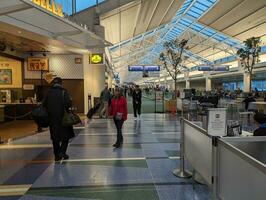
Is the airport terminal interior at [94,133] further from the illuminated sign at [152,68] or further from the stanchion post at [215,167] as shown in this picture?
the illuminated sign at [152,68]

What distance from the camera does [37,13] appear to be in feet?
33.5

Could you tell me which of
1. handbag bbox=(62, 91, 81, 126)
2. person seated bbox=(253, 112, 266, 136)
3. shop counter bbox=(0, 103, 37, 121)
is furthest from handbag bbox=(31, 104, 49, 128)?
shop counter bbox=(0, 103, 37, 121)

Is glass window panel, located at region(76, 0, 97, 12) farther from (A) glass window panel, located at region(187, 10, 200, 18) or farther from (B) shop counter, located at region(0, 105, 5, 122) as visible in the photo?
(A) glass window panel, located at region(187, 10, 200, 18)

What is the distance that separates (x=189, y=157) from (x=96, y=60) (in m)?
11.8

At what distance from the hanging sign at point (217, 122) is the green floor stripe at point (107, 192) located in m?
1.55

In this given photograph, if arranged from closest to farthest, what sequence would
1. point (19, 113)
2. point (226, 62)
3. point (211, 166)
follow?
point (211, 166) < point (19, 113) < point (226, 62)

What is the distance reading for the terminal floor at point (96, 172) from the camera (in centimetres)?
446

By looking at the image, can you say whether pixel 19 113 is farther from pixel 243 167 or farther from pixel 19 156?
pixel 243 167

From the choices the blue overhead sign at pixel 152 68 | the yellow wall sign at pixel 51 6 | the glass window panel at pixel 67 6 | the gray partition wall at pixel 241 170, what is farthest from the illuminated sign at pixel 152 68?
the gray partition wall at pixel 241 170

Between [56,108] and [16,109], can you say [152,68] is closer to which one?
[16,109]

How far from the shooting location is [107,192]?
4527 mm

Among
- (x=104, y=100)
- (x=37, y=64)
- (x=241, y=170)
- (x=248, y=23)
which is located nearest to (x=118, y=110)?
(x=241, y=170)

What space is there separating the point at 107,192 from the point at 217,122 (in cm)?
215

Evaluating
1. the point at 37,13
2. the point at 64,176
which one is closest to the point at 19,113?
the point at 37,13
